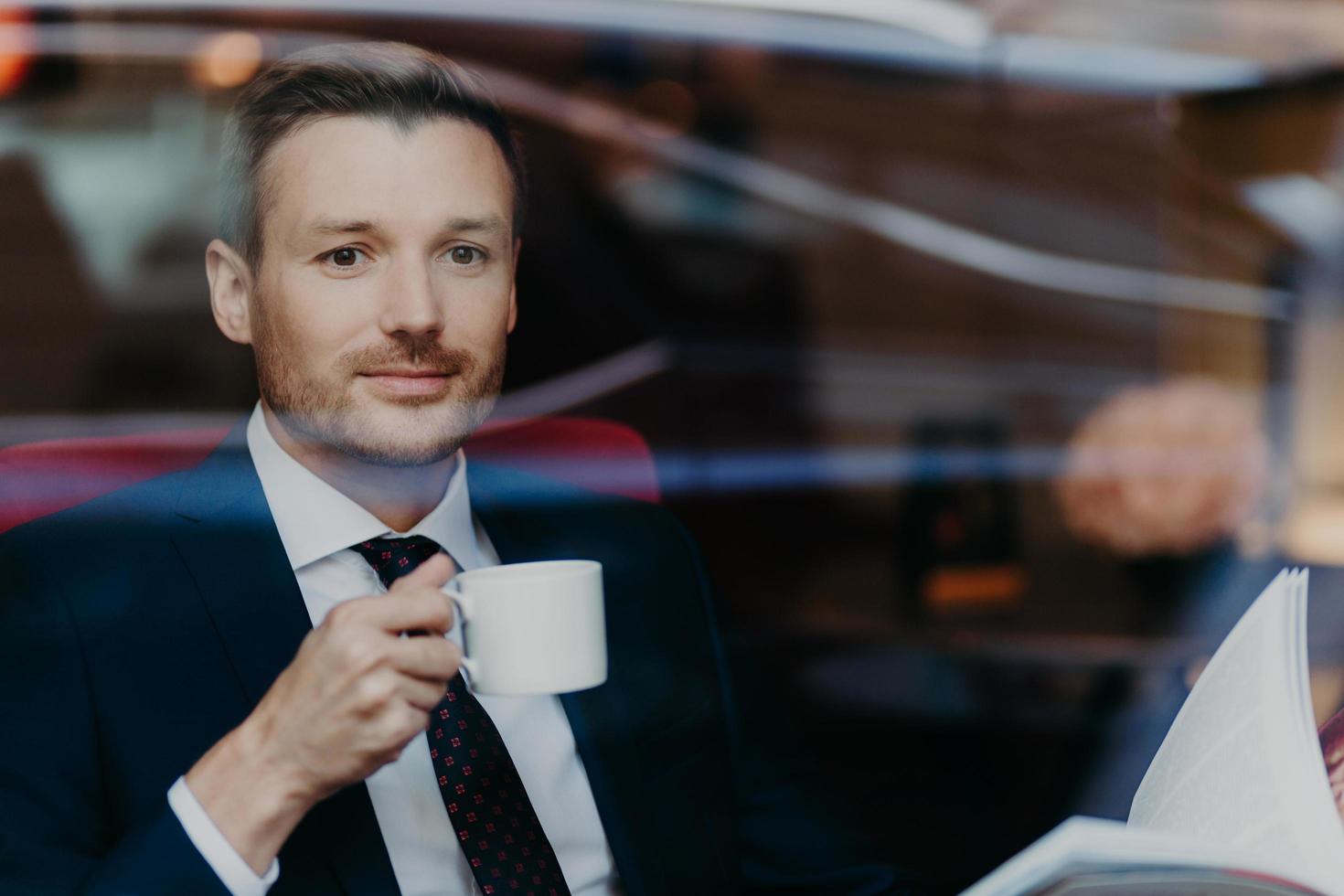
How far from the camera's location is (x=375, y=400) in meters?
0.85

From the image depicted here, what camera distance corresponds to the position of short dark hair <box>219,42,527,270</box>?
0.83 metres

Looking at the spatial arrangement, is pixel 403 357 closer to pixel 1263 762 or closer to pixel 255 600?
pixel 255 600

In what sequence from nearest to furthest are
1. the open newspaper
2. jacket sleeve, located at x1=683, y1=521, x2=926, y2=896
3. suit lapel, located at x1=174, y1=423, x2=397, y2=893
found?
the open newspaper → suit lapel, located at x1=174, y1=423, x2=397, y2=893 → jacket sleeve, located at x1=683, y1=521, x2=926, y2=896

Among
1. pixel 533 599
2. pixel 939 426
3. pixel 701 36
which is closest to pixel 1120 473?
pixel 939 426

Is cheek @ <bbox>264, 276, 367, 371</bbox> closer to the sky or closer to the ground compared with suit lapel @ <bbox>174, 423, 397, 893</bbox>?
closer to the sky

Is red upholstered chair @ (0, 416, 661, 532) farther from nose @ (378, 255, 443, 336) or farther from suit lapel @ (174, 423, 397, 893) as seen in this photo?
nose @ (378, 255, 443, 336)

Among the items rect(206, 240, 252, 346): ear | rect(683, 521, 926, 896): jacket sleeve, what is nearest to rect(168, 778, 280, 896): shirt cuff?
rect(206, 240, 252, 346): ear

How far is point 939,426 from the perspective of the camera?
3738mm

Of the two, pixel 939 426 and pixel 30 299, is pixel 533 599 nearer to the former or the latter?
pixel 30 299

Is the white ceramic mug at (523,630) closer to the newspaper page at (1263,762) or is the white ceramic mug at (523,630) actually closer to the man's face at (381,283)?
the man's face at (381,283)

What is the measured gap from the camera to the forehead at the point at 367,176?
82cm

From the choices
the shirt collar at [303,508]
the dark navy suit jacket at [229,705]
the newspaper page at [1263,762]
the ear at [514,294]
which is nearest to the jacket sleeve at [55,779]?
the dark navy suit jacket at [229,705]

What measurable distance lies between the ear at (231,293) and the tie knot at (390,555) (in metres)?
0.18

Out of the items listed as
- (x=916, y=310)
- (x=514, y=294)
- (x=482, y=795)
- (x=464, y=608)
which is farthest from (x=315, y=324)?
(x=916, y=310)
